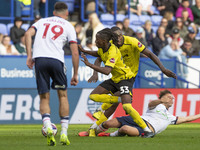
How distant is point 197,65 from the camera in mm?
19047

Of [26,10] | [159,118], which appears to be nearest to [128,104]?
[159,118]

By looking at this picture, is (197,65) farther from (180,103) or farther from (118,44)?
(118,44)

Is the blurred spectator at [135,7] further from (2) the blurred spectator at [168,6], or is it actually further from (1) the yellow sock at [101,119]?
(1) the yellow sock at [101,119]

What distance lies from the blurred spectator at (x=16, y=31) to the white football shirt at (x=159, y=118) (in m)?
9.40

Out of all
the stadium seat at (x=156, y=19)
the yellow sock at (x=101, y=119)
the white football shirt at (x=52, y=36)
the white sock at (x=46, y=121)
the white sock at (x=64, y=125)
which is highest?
the white football shirt at (x=52, y=36)

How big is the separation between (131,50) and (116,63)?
0.54m

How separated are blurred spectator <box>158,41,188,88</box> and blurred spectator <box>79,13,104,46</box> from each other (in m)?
2.32

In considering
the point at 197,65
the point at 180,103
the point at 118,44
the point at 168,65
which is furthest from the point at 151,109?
the point at 197,65

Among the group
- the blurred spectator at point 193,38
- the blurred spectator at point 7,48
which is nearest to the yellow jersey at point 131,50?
the blurred spectator at point 7,48

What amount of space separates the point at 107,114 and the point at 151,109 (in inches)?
32.1

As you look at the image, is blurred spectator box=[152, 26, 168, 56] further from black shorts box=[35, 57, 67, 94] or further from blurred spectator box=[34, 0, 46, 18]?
black shorts box=[35, 57, 67, 94]

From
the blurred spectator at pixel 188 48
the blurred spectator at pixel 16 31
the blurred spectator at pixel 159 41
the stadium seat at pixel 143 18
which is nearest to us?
the blurred spectator at pixel 16 31

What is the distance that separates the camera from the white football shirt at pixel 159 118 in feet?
32.3

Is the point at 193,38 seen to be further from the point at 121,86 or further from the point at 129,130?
the point at 129,130
